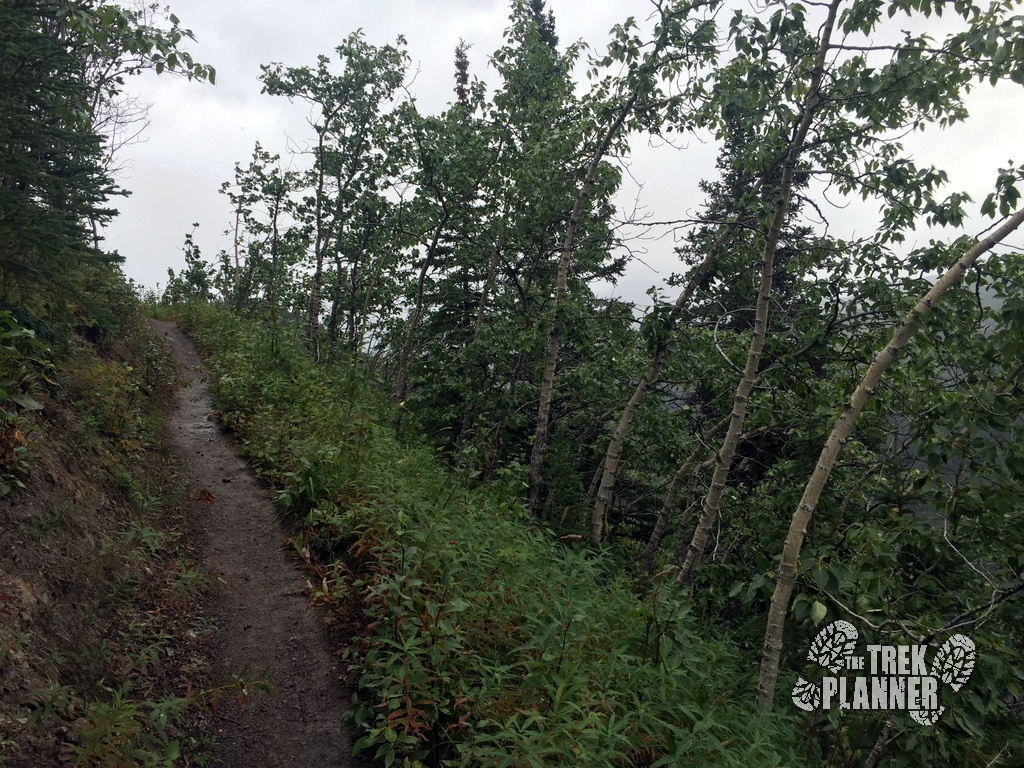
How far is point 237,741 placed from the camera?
15.1 ft

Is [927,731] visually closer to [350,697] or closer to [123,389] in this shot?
[350,697]

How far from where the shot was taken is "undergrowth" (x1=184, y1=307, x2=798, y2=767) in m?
4.31

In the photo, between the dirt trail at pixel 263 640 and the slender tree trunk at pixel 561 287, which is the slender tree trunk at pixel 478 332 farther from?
the dirt trail at pixel 263 640

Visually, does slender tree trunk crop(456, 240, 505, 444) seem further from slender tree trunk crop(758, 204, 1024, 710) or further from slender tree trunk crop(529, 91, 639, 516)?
slender tree trunk crop(758, 204, 1024, 710)

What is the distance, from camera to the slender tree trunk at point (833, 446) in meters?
4.50

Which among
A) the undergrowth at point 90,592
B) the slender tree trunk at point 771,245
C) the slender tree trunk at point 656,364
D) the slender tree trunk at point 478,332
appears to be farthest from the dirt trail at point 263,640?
the slender tree trunk at point 656,364

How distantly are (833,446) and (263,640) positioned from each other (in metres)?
5.81

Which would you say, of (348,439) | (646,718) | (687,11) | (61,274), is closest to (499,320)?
(348,439)

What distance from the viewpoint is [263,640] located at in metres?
5.82

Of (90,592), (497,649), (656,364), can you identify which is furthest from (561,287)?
(90,592)

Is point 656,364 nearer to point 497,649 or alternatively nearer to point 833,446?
point 833,446

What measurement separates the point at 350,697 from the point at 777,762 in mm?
3533

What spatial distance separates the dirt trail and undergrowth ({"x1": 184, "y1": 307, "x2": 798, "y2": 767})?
0.31 meters

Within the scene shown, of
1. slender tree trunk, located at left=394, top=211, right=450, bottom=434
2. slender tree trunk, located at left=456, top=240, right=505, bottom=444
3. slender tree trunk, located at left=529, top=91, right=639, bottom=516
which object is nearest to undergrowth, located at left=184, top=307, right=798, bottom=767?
slender tree trunk, located at left=529, top=91, right=639, bottom=516
